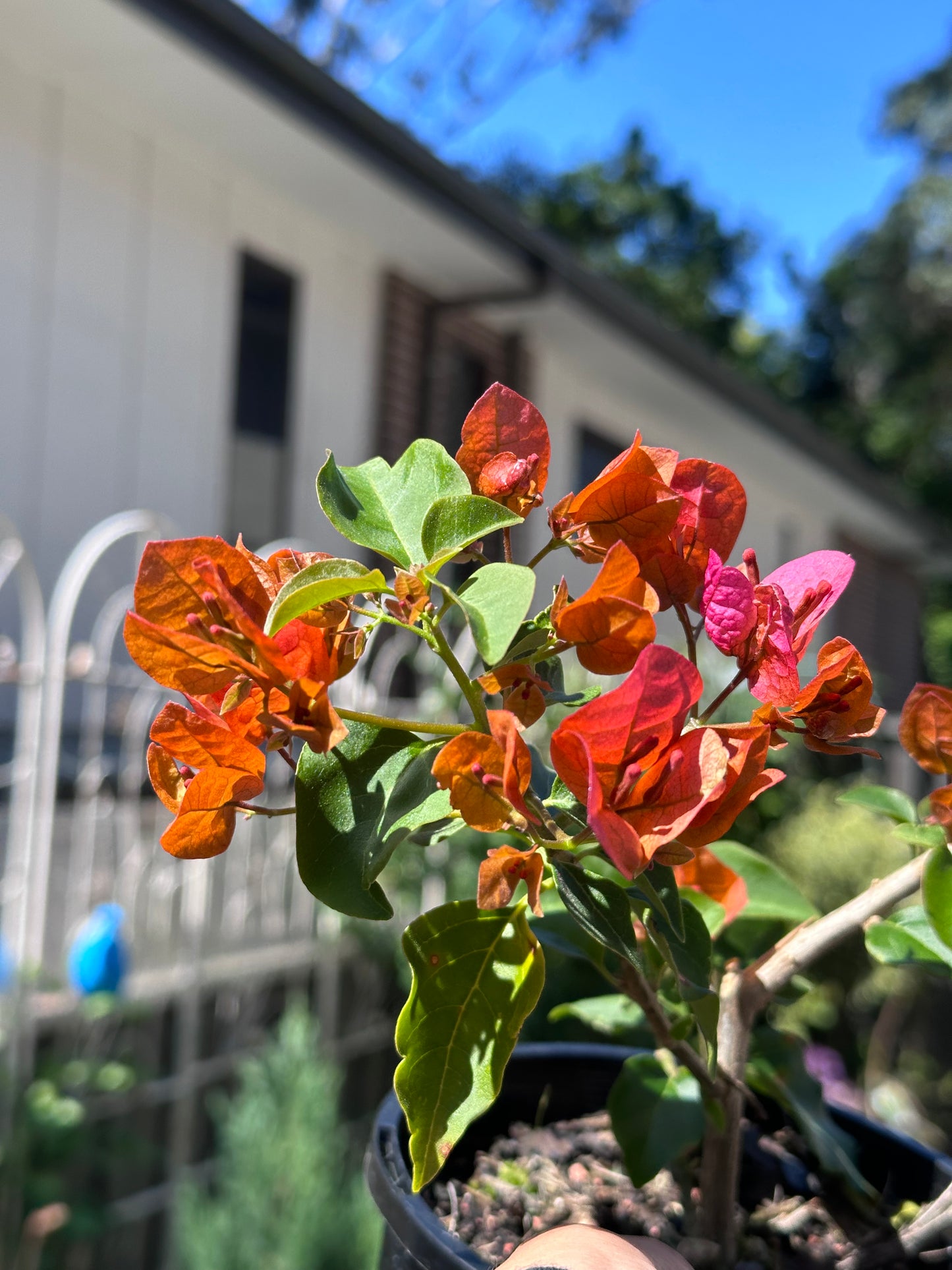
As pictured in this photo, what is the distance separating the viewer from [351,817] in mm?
539

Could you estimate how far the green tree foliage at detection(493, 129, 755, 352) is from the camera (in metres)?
21.1

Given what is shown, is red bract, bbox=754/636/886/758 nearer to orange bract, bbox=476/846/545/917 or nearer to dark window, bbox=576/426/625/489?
orange bract, bbox=476/846/545/917

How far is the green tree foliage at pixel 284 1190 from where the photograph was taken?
7.57 feet

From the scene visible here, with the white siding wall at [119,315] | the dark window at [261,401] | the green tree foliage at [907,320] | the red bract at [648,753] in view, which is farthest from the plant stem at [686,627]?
the green tree foliage at [907,320]

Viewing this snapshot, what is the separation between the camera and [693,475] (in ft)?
1.93

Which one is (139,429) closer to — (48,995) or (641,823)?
(48,995)

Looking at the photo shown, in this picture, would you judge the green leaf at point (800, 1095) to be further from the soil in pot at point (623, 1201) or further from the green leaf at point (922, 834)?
the green leaf at point (922, 834)

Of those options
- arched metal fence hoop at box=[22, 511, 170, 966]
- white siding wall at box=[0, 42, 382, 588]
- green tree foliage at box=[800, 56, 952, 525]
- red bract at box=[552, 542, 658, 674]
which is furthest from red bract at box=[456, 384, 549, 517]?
green tree foliage at box=[800, 56, 952, 525]

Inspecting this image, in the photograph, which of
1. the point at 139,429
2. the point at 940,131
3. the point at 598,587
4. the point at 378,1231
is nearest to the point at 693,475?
the point at 598,587

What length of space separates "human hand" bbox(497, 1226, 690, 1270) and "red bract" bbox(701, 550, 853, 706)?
30 centimetres

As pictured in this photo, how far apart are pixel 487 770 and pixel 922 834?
Answer: 323 millimetres

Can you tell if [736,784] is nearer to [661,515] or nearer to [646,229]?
[661,515]

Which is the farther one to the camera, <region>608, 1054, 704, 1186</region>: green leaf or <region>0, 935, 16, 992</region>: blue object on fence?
<region>0, 935, 16, 992</region>: blue object on fence

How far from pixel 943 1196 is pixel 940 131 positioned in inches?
908
